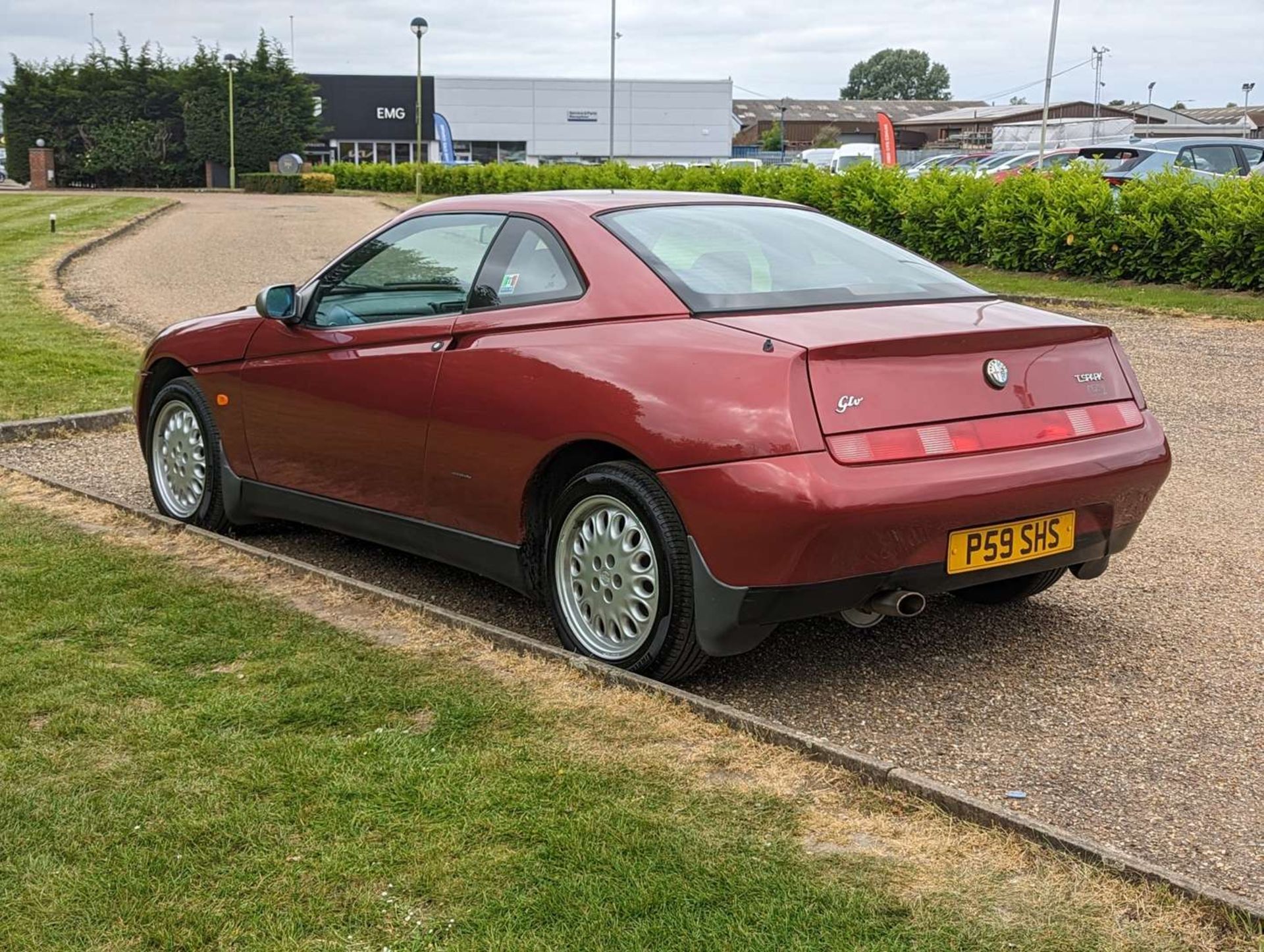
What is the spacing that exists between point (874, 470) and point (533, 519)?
4.21 ft

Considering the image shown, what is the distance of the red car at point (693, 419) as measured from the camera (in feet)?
13.1

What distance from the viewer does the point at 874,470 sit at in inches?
156

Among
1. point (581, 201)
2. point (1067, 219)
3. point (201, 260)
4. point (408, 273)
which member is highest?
point (581, 201)

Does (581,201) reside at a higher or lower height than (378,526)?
higher

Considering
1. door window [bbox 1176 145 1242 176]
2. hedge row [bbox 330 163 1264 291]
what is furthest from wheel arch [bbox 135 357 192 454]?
door window [bbox 1176 145 1242 176]

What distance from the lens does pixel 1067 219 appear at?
17672 millimetres

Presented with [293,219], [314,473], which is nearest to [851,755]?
[314,473]

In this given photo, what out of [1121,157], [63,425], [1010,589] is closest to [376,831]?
[1010,589]

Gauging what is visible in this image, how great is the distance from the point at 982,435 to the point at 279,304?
2.94 meters

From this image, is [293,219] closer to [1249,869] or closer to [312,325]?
[312,325]

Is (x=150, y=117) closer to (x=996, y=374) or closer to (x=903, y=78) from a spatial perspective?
(x=996, y=374)

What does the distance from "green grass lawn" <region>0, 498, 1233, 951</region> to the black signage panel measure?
3156 inches

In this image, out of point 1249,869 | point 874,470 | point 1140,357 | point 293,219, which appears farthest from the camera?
point 293,219

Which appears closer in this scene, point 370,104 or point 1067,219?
point 1067,219
